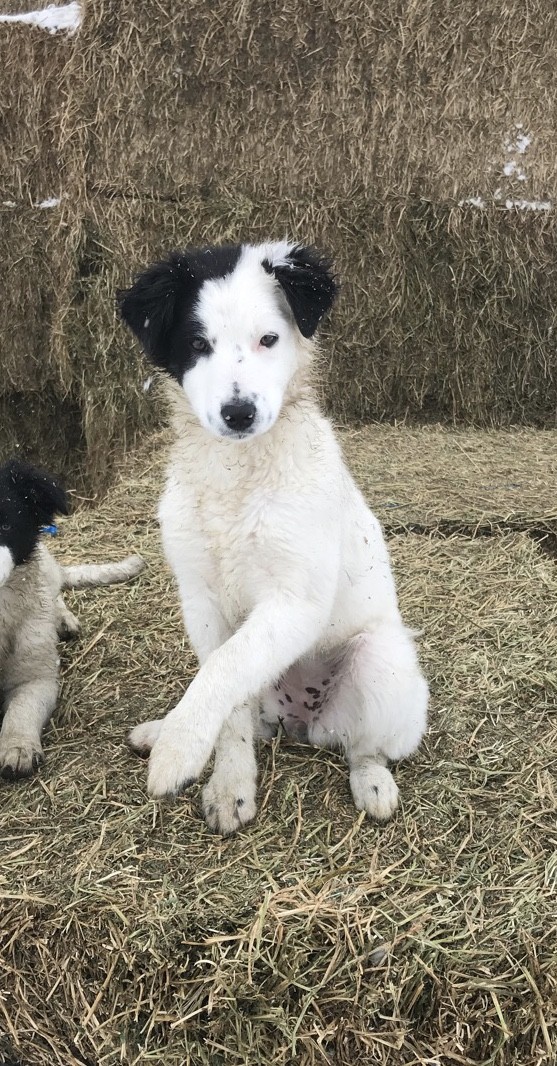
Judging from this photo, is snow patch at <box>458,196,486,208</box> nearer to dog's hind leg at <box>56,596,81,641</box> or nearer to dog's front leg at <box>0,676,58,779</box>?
dog's hind leg at <box>56,596,81,641</box>

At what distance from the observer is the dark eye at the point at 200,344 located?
2.52m

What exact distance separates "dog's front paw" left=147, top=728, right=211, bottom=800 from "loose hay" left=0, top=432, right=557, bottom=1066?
0.29 m

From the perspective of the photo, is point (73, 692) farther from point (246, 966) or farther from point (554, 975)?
point (554, 975)

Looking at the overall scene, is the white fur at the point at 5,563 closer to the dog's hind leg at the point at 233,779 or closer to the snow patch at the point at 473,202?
the dog's hind leg at the point at 233,779

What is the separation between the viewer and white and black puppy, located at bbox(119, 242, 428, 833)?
7.93 ft

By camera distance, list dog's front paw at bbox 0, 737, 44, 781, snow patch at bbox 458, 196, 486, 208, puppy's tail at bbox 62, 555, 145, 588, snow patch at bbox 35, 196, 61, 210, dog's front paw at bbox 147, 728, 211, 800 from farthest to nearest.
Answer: snow patch at bbox 458, 196, 486, 208 → snow patch at bbox 35, 196, 61, 210 → puppy's tail at bbox 62, 555, 145, 588 → dog's front paw at bbox 0, 737, 44, 781 → dog's front paw at bbox 147, 728, 211, 800

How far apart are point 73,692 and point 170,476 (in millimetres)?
1060

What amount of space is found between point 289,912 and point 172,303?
1748 millimetres

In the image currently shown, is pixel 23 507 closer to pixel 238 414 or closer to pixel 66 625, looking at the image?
pixel 66 625

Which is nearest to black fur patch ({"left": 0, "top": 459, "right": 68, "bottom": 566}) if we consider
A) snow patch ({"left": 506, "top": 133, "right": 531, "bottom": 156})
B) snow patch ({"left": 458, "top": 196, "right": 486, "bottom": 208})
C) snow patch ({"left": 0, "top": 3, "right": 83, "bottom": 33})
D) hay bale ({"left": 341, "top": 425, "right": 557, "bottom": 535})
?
hay bale ({"left": 341, "top": 425, "right": 557, "bottom": 535})

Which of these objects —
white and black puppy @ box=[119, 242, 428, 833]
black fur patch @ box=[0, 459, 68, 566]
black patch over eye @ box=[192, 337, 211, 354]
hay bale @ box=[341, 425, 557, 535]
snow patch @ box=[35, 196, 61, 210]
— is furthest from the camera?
snow patch @ box=[35, 196, 61, 210]

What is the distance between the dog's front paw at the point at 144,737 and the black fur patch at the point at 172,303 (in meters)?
1.23

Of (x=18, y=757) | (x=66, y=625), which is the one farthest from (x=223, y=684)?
(x=66, y=625)

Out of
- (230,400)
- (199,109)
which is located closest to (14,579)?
(230,400)
